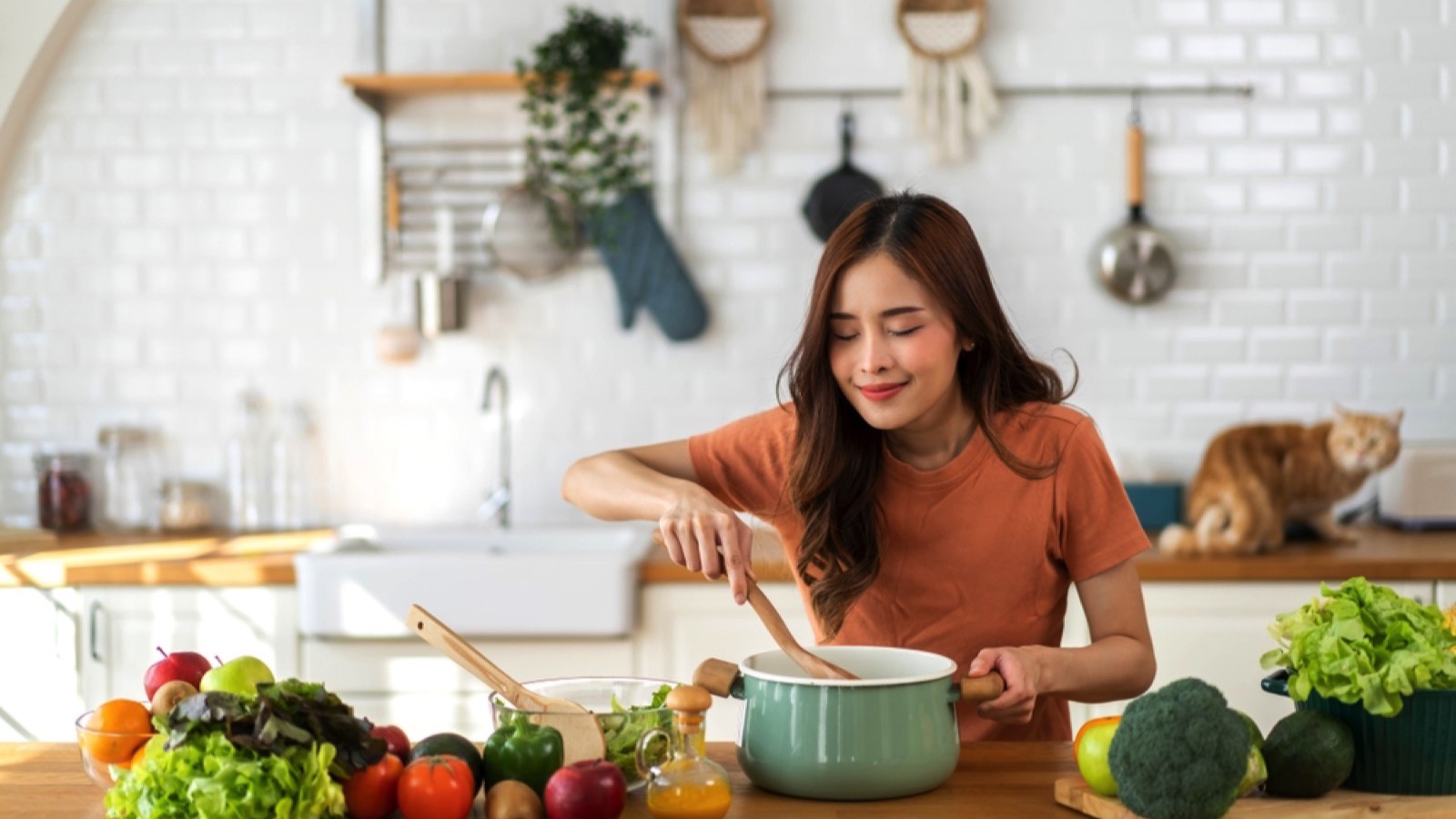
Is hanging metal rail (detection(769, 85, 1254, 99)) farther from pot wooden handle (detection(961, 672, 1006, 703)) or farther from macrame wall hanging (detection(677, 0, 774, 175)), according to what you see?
pot wooden handle (detection(961, 672, 1006, 703))

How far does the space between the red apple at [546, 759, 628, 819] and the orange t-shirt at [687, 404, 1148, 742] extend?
68 cm

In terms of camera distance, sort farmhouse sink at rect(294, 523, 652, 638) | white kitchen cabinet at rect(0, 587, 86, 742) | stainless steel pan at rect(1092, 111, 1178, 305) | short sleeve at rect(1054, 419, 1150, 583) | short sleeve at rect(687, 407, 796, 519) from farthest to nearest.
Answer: stainless steel pan at rect(1092, 111, 1178, 305)
white kitchen cabinet at rect(0, 587, 86, 742)
farmhouse sink at rect(294, 523, 652, 638)
short sleeve at rect(687, 407, 796, 519)
short sleeve at rect(1054, 419, 1150, 583)

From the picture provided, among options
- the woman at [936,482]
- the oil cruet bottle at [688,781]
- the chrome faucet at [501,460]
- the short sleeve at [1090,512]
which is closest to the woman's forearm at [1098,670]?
the woman at [936,482]

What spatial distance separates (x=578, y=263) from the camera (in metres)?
3.82

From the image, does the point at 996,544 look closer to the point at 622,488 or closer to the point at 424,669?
the point at 622,488

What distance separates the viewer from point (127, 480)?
12.6 feet

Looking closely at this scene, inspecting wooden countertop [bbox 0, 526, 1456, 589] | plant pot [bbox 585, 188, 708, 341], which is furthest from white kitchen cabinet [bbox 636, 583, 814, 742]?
plant pot [bbox 585, 188, 708, 341]

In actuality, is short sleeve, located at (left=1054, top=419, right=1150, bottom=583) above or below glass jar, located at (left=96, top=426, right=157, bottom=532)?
above

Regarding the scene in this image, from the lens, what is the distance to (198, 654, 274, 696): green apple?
4.70 feet

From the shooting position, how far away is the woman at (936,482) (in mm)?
1844

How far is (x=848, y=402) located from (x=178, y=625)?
189 cm

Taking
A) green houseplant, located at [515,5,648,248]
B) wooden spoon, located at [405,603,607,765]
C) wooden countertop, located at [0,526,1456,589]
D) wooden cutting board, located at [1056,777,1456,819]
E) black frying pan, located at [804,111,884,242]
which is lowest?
wooden countertop, located at [0,526,1456,589]

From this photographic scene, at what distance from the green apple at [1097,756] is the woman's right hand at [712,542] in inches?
15.4

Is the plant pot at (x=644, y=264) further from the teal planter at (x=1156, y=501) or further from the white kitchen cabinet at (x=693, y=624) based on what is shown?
the teal planter at (x=1156, y=501)
